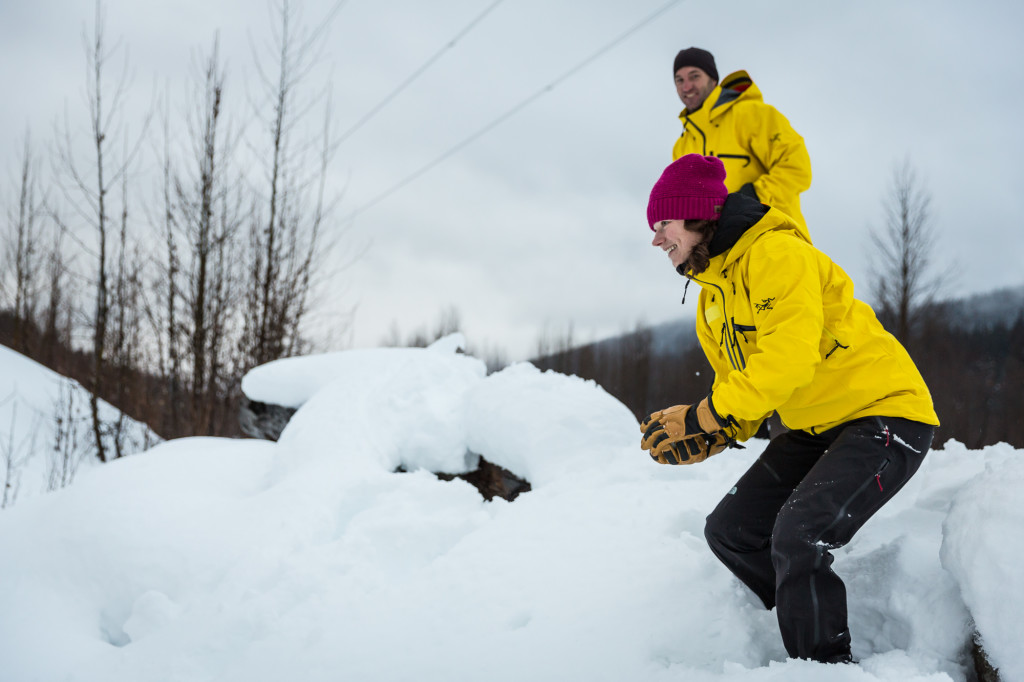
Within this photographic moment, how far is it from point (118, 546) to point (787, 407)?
3.21 metres

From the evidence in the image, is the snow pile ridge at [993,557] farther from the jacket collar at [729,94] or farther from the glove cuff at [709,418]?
the jacket collar at [729,94]

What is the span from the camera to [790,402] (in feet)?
6.26

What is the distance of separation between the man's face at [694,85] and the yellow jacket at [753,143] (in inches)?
2.8

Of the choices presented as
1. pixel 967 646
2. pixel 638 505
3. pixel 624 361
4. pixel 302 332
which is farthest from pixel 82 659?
pixel 624 361

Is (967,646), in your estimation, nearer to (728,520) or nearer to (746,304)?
(728,520)

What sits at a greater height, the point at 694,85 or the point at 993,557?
the point at 694,85

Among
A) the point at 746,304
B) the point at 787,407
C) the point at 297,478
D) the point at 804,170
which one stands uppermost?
the point at 804,170

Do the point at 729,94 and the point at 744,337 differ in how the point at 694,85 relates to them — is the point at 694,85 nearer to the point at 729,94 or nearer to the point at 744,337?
the point at 729,94

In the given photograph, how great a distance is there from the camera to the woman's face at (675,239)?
198 centimetres

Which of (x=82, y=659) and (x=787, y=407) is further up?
(x=787, y=407)

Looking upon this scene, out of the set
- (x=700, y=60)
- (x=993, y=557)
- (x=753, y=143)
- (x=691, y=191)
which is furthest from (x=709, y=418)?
(x=700, y=60)

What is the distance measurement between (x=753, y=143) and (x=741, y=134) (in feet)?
0.26

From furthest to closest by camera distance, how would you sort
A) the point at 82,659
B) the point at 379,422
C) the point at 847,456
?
the point at 379,422 < the point at 82,659 < the point at 847,456

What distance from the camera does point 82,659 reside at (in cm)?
239
